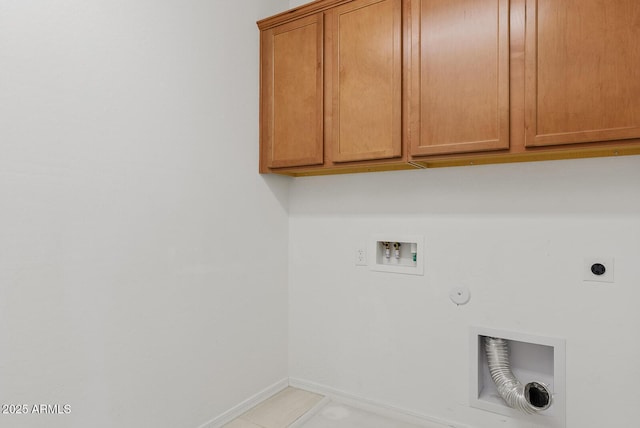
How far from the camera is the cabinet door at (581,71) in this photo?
1.29 meters

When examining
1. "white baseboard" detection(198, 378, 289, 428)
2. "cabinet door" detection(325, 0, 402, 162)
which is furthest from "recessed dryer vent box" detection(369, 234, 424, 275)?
"white baseboard" detection(198, 378, 289, 428)

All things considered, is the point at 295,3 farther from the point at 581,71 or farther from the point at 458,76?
the point at 581,71

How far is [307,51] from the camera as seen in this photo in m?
1.98

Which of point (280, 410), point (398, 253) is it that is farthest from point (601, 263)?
point (280, 410)

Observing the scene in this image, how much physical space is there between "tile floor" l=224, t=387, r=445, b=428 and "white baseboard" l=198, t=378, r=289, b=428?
0.02m

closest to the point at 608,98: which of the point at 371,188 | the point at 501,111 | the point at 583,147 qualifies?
the point at 583,147

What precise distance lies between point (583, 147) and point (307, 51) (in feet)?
4.58

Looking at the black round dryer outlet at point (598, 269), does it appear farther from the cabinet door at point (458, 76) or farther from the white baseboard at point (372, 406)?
the white baseboard at point (372, 406)

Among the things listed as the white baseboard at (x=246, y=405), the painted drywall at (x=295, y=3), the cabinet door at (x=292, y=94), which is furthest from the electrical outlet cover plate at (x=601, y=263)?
the painted drywall at (x=295, y=3)

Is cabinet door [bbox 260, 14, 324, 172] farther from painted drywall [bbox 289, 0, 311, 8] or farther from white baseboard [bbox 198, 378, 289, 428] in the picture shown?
white baseboard [bbox 198, 378, 289, 428]

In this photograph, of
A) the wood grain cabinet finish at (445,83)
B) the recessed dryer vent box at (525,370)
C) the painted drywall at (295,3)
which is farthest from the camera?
the painted drywall at (295,3)

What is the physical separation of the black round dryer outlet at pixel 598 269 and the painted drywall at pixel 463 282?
0.05 meters

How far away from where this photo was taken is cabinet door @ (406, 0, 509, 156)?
4.90ft

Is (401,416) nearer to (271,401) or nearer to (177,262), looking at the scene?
(271,401)
